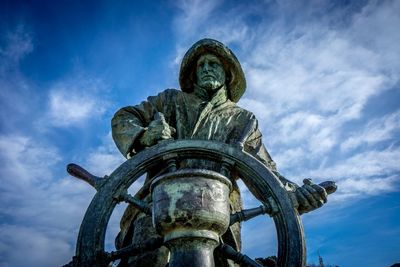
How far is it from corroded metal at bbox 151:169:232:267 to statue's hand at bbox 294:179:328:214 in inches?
31.8

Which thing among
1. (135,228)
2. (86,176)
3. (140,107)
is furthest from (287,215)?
(140,107)

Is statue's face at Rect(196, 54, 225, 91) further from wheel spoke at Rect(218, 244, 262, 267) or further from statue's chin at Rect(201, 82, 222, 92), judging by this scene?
wheel spoke at Rect(218, 244, 262, 267)

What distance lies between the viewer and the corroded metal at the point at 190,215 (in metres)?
2.14

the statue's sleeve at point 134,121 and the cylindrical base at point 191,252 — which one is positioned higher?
the statue's sleeve at point 134,121

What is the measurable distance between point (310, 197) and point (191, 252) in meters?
1.10

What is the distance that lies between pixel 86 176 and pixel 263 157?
161 cm

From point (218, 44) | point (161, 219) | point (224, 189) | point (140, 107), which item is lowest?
point (161, 219)

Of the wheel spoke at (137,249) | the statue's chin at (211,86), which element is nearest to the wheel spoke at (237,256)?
the wheel spoke at (137,249)

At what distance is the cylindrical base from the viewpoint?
2.13 m

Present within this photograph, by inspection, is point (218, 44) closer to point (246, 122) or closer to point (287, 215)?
point (246, 122)

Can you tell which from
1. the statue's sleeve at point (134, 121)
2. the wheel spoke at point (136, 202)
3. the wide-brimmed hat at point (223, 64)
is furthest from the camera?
the wide-brimmed hat at point (223, 64)

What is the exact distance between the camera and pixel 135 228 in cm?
310

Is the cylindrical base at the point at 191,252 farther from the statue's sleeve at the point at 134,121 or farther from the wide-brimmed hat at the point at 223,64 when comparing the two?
the wide-brimmed hat at the point at 223,64

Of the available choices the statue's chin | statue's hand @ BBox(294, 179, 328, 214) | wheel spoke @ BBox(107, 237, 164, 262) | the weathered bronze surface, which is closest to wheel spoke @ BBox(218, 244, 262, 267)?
the weathered bronze surface
